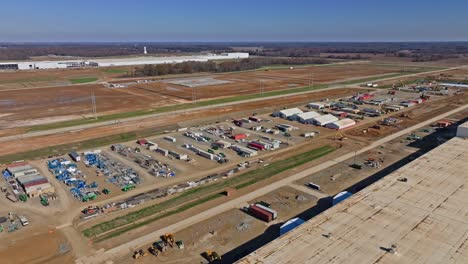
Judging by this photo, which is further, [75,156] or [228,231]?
[75,156]

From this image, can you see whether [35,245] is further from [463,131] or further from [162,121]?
[463,131]

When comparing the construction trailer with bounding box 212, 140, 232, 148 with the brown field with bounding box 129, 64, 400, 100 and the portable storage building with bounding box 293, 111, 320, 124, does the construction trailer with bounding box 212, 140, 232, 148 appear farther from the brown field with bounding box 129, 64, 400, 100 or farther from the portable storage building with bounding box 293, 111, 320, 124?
the brown field with bounding box 129, 64, 400, 100

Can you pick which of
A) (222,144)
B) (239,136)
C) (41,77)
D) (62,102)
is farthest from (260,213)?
(41,77)

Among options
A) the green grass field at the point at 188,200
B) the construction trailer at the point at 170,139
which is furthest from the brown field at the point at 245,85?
the green grass field at the point at 188,200

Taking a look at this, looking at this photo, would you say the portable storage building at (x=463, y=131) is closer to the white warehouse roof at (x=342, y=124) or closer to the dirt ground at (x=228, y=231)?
the white warehouse roof at (x=342, y=124)

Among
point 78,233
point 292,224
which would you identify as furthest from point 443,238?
point 78,233

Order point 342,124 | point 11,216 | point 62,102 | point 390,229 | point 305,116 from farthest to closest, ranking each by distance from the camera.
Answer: point 62,102
point 305,116
point 342,124
point 11,216
point 390,229
